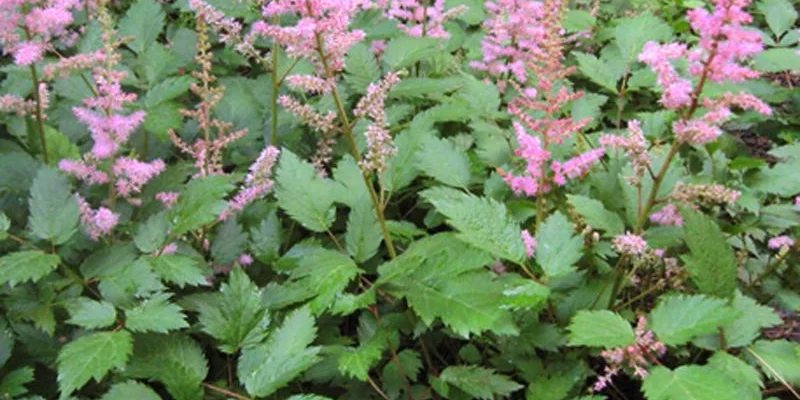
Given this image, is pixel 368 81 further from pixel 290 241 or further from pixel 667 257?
pixel 667 257

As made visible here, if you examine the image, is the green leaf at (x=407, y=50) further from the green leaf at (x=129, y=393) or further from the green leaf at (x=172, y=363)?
the green leaf at (x=129, y=393)

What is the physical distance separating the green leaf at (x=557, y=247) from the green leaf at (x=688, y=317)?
22 cm

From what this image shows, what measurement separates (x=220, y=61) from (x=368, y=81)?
85 centimetres

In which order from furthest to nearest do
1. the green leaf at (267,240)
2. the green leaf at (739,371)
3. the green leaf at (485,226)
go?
the green leaf at (267,240), the green leaf at (485,226), the green leaf at (739,371)

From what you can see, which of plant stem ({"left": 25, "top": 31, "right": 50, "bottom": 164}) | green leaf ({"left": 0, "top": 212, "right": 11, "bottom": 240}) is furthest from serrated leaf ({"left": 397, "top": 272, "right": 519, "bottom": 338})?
plant stem ({"left": 25, "top": 31, "right": 50, "bottom": 164})

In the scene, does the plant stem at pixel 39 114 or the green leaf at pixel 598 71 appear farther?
the green leaf at pixel 598 71

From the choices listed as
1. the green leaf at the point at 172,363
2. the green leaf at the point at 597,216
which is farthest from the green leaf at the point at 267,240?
the green leaf at the point at 597,216

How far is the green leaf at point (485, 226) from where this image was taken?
163cm

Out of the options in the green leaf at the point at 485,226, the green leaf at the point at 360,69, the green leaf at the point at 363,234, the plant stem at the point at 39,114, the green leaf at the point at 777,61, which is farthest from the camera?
the green leaf at the point at 777,61

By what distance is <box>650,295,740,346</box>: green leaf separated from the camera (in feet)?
4.91

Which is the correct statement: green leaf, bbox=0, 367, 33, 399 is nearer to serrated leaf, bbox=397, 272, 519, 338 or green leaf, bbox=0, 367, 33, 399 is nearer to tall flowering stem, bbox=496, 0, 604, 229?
serrated leaf, bbox=397, 272, 519, 338

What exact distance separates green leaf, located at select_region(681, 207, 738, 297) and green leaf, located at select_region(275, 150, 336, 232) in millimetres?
894

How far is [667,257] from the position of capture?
83.4 inches

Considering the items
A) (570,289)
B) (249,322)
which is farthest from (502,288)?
(249,322)
